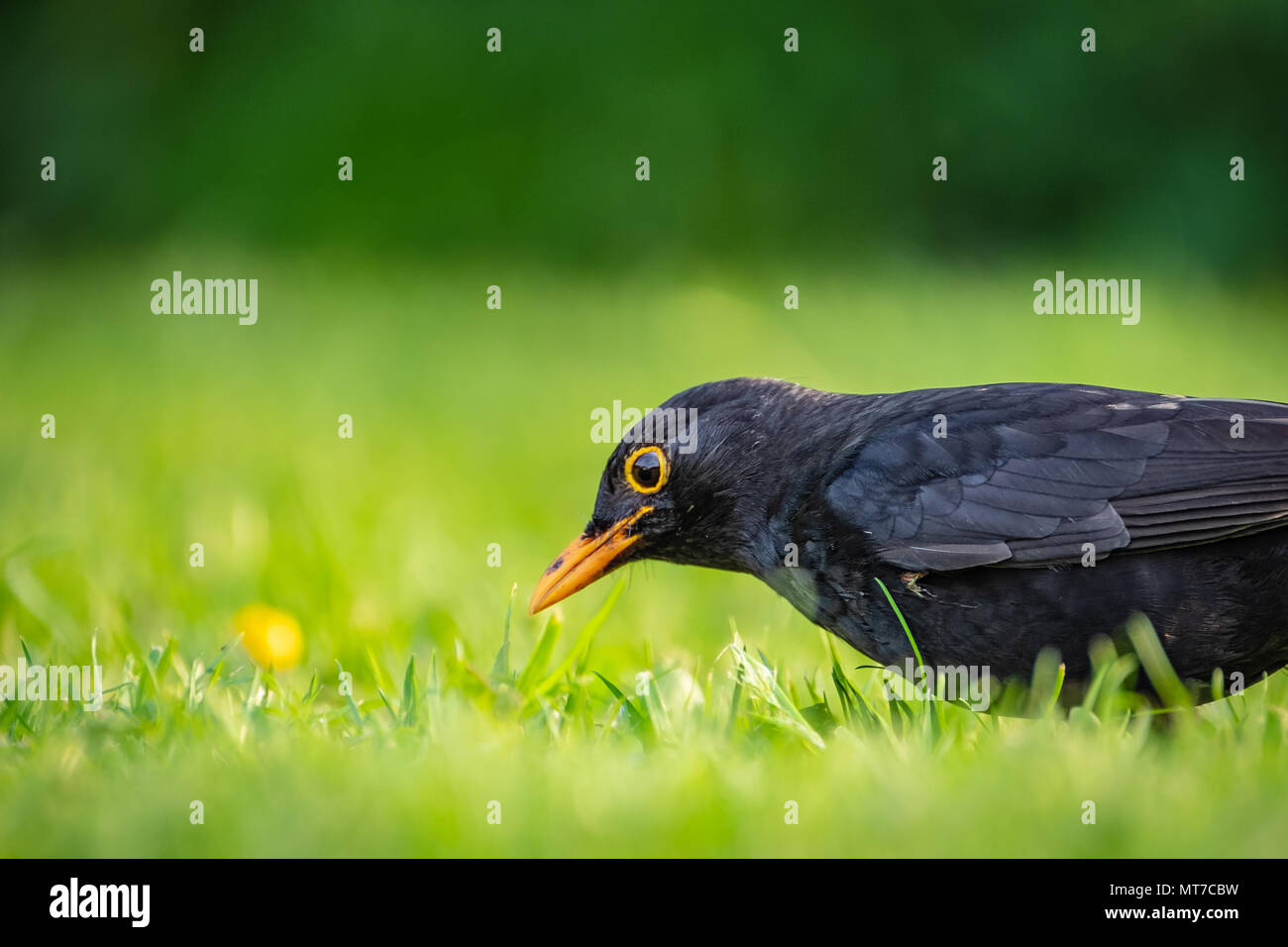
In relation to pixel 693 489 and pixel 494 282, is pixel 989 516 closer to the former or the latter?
pixel 693 489

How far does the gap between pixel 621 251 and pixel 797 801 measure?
8.58 metres

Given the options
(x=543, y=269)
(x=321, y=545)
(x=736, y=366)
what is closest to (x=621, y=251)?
(x=543, y=269)

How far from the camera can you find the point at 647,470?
13.1 feet

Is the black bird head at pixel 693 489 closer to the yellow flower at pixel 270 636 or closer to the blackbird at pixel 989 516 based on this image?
the blackbird at pixel 989 516

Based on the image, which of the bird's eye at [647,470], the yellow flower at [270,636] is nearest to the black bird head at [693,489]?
the bird's eye at [647,470]

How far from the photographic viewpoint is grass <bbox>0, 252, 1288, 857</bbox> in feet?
8.73

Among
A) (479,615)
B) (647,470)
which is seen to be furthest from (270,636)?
(647,470)

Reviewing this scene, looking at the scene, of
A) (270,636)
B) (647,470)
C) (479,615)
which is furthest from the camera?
(479,615)

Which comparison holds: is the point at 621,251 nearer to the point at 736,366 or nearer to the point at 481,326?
the point at 481,326

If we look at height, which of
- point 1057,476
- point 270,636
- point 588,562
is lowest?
point 270,636

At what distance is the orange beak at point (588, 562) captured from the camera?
4051 mm

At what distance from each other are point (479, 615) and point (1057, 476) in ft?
7.41

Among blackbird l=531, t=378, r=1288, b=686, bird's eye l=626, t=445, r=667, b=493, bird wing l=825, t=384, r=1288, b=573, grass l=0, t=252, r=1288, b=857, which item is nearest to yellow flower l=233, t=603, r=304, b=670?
grass l=0, t=252, r=1288, b=857

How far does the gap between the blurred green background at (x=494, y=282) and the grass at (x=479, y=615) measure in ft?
0.14
